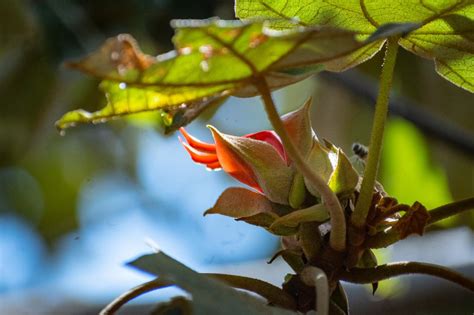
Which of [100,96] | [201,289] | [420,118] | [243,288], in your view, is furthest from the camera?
[100,96]

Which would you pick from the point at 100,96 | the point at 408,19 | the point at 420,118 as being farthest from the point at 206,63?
the point at 100,96

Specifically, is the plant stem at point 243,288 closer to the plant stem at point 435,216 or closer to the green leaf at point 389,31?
the plant stem at point 435,216

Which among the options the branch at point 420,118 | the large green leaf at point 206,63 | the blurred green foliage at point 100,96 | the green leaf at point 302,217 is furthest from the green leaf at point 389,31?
the blurred green foliage at point 100,96

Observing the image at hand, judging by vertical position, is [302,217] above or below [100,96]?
above

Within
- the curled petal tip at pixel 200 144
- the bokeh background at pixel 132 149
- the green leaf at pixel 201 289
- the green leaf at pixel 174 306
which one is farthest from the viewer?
the bokeh background at pixel 132 149

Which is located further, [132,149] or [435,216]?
[132,149]

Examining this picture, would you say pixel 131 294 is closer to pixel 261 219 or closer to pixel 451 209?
pixel 261 219
